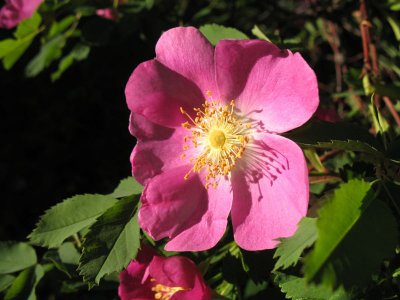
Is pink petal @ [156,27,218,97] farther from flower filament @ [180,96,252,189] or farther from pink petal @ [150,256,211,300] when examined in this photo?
pink petal @ [150,256,211,300]

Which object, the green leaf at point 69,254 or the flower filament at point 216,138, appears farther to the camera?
the green leaf at point 69,254

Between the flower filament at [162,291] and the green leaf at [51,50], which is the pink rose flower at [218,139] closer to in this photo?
the flower filament at [162,291]

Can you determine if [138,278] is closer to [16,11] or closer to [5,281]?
[5,281]

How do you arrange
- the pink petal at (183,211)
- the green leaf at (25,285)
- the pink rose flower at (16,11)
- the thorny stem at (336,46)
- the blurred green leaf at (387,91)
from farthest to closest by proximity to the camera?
the thorny stem at (336,46) → the pink rose flower at (16,11) → the green leaf at (25,285) → the pink petal at (183,211) → the blurred green leaf at (387,91)

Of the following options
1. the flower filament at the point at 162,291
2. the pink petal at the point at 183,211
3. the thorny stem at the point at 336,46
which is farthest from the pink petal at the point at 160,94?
the thorny stem at the point at 336,46

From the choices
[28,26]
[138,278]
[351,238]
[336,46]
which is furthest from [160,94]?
[336,46]

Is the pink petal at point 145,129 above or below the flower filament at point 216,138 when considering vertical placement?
above
